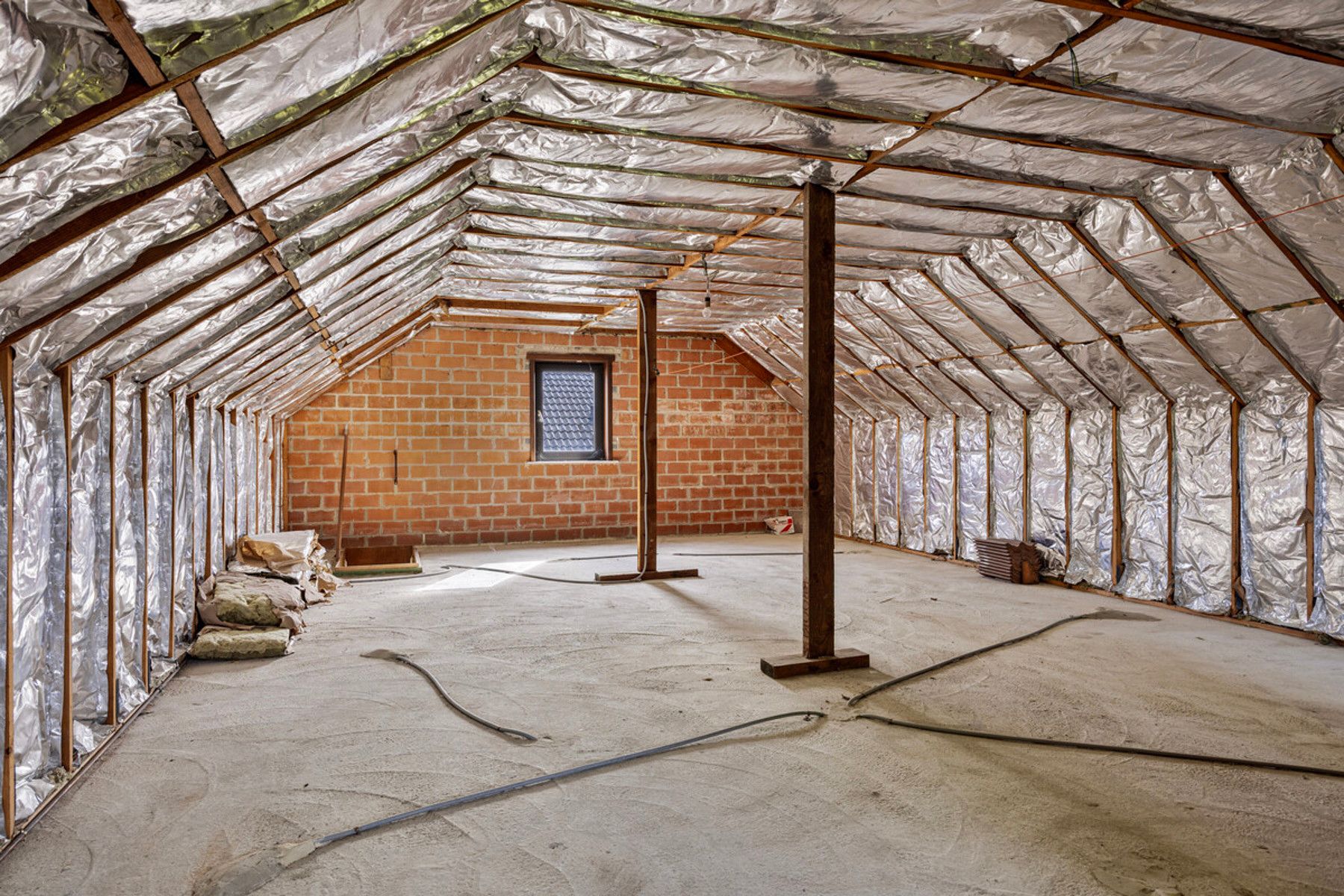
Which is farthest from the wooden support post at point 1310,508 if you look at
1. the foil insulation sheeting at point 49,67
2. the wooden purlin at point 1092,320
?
the foil insulation sheeting at point 49,67

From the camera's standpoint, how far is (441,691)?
12.4 ft

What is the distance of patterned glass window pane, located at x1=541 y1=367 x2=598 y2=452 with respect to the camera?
9430mm

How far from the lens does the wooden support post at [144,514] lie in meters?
3.62

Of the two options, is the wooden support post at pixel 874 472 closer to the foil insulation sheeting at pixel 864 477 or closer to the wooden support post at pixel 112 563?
the foil insulation sheeting at pixel 864 477

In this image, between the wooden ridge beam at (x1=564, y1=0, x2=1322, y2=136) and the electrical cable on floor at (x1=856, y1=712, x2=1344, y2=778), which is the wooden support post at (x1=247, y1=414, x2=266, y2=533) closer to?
the wooden ridge beam at (x1=564, y1=0, x2=1322, y2=136)

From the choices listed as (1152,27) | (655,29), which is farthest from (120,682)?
(1152,27)

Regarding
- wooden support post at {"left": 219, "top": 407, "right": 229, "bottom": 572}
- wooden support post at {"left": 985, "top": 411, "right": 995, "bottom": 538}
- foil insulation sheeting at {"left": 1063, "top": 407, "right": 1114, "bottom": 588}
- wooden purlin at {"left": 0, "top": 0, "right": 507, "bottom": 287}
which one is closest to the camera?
wooden purlin at {"left": 0, "top": 0, "right": 507, "bottom": 287}

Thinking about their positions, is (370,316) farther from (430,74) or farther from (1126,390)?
(1126,390)

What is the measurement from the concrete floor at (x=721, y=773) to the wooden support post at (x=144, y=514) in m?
0.24

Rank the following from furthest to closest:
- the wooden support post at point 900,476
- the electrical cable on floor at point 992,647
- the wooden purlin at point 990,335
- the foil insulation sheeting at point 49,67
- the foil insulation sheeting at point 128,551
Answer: the wooden support post at point 900,476, the wooden purlin at point 990,335, the electrical cable on floor at point 992,647, the foil insulation sheeting at point 128,551, the foil insulation sheeting at point 49,67

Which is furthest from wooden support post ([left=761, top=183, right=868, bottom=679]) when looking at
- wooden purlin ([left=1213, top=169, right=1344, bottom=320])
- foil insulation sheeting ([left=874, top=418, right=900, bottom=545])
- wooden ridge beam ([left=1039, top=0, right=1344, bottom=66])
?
foil insulation sheeting ([left=874, top=418, right=900, bottom=545])

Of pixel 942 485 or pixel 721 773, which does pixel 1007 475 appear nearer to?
pixel 942 485

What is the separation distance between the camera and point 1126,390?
614cm

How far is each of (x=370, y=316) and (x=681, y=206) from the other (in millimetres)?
2720
